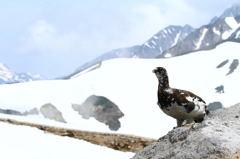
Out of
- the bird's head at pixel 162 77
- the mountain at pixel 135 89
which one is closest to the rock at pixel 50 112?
the mountain at pixel 135 89

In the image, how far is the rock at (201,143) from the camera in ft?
11.0

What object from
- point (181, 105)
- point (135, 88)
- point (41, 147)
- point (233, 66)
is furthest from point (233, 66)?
point (181, 105)

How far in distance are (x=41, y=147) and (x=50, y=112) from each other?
38715mm

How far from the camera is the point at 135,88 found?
61.9m

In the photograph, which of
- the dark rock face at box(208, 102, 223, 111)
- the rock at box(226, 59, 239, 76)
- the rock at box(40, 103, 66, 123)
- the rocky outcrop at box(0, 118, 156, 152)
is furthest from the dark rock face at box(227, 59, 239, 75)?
the rocky outcrop at box(0, 118, 156, 152)

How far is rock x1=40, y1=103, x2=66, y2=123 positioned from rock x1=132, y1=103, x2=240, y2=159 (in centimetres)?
4645

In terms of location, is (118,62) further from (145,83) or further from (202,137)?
(202,137)

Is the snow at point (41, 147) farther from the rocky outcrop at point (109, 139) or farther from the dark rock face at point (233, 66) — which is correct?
the dark rock face at point (233, 66)

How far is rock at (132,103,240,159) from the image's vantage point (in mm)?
3359

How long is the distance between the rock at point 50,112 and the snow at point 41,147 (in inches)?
1308

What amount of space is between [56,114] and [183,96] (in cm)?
4759

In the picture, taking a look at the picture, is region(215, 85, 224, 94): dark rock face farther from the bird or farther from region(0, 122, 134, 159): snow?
the bird

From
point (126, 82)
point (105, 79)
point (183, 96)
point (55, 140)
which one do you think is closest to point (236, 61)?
point (126, 82)

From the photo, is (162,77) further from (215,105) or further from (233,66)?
(233,66)
